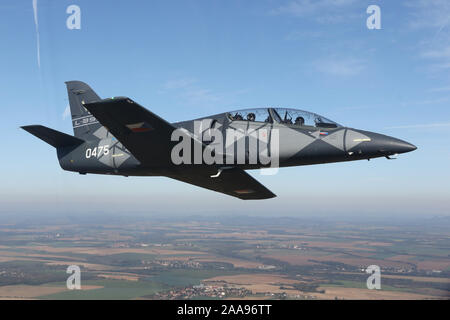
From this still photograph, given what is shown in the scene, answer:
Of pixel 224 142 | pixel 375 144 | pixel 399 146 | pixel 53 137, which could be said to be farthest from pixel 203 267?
pixel 399 146

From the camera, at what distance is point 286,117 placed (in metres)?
15.2

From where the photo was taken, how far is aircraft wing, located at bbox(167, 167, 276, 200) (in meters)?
16.6

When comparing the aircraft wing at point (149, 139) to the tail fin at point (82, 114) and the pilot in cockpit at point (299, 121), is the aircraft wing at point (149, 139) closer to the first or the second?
the pilot in cockpit at point (299, 121)

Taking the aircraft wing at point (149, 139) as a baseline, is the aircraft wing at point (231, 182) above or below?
below

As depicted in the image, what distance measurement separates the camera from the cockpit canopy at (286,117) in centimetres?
1499

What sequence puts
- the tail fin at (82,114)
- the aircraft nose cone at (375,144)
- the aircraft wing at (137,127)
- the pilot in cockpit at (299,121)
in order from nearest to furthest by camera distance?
1. the aircraft wing at (137,127)
2. the aircraft nose cone at (375,144)
3. the pilot in cockpit at (299,121)
4. the tail fin at (82,114)

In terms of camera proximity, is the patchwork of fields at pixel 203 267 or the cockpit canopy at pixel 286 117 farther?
the patchwork of fields at pixel 203 267

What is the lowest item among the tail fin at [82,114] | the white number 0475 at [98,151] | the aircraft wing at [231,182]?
the aircraft wing at [231,182]

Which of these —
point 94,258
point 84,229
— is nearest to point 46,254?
point 94,258

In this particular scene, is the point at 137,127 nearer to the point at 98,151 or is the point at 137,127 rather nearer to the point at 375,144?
the point at 98,151

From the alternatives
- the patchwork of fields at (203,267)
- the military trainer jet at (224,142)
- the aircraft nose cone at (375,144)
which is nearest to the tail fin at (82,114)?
the military trainer jet at (224,142)

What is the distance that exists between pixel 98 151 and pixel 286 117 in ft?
31.3

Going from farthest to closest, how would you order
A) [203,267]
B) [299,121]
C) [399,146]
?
[203,267] < [299,121] < [399,146]
